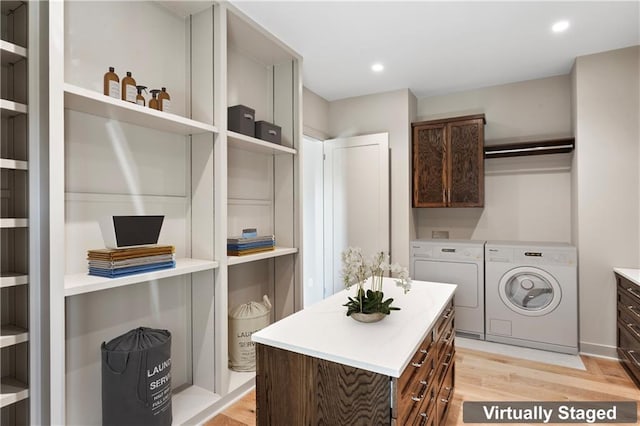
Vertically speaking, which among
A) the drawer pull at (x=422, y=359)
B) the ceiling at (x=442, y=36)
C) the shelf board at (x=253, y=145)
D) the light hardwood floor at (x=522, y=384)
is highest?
the ceiling at (x=442, y=36)

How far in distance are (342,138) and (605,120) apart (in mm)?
2518

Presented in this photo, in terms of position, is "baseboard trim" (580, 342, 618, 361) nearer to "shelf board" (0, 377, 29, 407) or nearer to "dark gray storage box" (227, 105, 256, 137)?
"dark gray storage box" (227, 105, 256, 137)

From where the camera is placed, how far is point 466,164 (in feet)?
12.1

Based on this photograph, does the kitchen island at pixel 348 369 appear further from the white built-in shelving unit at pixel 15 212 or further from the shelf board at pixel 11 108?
the shelf board at pixel 11 108

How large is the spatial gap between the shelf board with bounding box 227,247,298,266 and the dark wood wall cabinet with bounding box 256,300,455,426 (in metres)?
1.04

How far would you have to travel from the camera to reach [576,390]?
99.1 inches

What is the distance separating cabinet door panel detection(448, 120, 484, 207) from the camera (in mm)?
3621

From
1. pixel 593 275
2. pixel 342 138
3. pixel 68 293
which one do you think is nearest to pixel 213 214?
pixel 68 293

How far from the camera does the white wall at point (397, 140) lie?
12.9 ft

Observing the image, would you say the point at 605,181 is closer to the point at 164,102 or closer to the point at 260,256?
the point at 260,256

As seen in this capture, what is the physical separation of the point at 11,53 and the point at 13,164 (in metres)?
0.47

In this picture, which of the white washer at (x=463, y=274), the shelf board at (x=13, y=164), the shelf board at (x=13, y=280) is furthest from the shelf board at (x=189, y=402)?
the white washer at (x=463, y=274)

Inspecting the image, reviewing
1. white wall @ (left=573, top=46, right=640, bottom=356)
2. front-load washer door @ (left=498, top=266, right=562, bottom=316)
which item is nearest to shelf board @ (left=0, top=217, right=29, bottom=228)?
front-load washer door @ (left=498, top=266, right=562, bottom=316)

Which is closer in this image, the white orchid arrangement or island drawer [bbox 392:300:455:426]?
island drawer [bbox 392:300:455:426]
